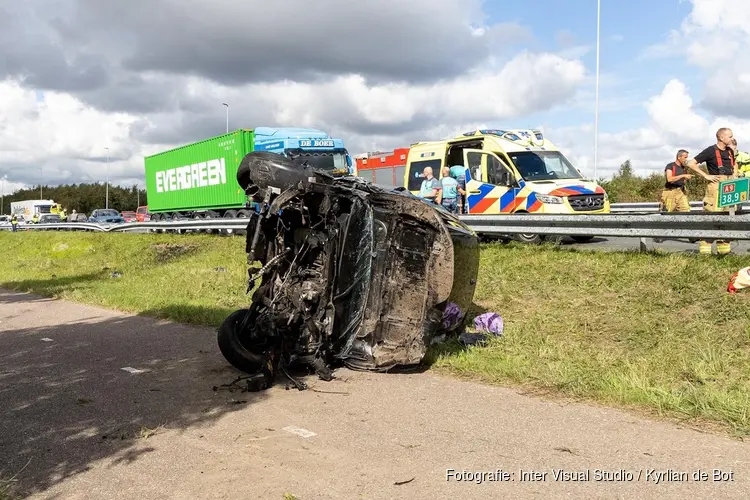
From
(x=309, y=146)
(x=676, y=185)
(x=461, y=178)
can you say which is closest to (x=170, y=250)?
(x=309, y=146)

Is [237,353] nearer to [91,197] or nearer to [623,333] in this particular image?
[623,333]

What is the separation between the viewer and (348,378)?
5773 millimetres

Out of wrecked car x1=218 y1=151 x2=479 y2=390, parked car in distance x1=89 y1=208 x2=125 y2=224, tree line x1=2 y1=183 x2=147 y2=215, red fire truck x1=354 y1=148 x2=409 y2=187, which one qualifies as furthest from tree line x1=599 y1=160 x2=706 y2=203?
tree line x1=2 y1=183 x2=147 y2=215

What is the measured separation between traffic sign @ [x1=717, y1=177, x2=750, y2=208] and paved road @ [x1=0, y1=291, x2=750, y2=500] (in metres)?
4.60

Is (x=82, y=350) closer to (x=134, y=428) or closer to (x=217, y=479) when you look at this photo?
(x=134, y=428)

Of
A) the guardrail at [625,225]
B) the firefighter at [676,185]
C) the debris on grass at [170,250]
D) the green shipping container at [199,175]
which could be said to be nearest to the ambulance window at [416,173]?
the guardrail at [625,225]

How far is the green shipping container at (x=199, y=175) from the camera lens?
24.5 m

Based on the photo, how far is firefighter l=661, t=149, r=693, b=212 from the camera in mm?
10750

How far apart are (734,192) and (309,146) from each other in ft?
49.2

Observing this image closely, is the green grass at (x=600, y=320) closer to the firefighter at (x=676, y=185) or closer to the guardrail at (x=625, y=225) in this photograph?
the guardrail at (x=625, y=225)

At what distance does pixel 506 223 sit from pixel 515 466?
7.84 meters

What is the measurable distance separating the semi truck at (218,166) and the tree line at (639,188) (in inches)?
477

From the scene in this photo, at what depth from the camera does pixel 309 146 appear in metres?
21.3

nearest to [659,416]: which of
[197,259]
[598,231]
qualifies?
[598,231]
